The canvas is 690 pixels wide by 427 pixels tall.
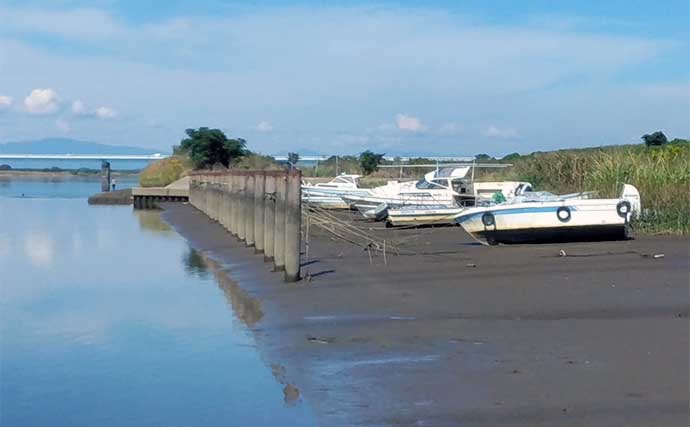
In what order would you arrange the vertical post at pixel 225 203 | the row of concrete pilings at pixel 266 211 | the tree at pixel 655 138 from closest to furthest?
the row of concrete pilings at pixel 266 211 → the vertical post at pixel 225 203 → the tree at pixel 655 138

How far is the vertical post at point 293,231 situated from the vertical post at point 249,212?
715 centimetres

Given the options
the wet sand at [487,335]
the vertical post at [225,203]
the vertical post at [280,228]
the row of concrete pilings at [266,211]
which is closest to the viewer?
the wet sand at [487,335]

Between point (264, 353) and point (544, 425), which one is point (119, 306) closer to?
point (264, 353)

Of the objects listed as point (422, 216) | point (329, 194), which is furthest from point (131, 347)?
point (329, 194)

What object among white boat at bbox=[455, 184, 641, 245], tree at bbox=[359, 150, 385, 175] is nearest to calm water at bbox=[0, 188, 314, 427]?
white boat at bbox=[455, 184, 641, 245]

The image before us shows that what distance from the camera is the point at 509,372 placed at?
32.0 feet

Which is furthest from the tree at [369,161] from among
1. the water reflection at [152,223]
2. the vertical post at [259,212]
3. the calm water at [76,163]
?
the calm water at [76,163]

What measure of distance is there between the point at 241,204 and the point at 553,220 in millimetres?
8990

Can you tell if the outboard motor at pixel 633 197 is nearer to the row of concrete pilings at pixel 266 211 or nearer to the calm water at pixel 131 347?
the row of concrete pilings at pixel 266 211

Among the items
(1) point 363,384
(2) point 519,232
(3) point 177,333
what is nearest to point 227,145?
(2) point 519,232

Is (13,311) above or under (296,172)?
under

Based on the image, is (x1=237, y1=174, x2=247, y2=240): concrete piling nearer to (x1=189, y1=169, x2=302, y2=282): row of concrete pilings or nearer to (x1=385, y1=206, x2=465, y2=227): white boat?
(x1=189, y1=169, x2=302, y2=282): row of concrete pilings

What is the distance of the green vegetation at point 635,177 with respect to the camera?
22.6 m

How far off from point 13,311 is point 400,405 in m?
9.72
